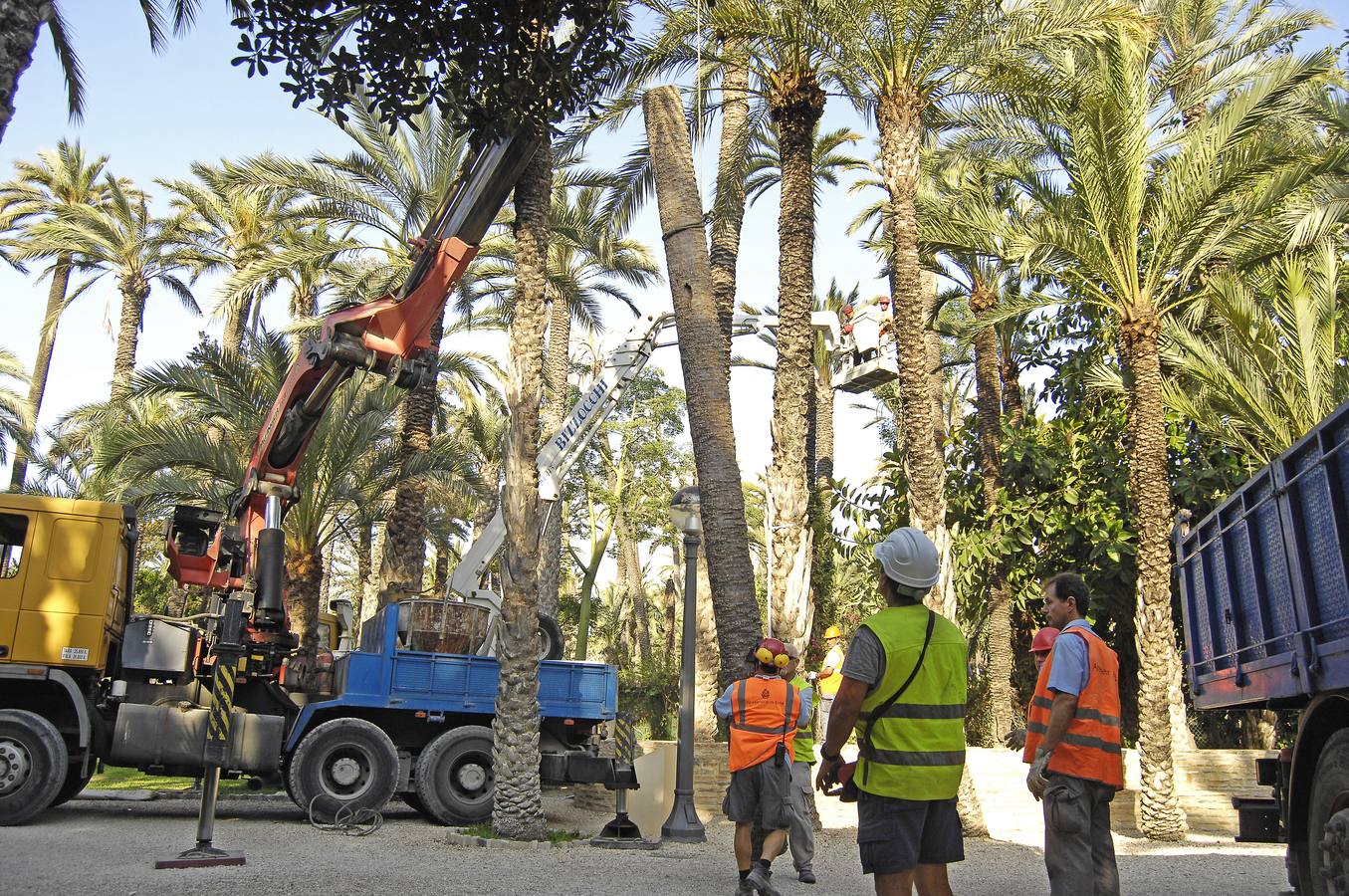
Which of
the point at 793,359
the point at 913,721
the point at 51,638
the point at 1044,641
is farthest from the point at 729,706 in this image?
the point at 793,359

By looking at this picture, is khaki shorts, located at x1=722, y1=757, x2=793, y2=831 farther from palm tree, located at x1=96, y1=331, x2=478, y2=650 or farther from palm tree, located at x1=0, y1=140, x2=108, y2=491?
palm tree, located at x1=0, y1=140, x2=108, y2=491

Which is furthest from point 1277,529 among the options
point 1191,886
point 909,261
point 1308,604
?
point 909,261

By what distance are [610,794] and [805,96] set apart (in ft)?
31.5

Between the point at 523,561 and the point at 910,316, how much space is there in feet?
19.1

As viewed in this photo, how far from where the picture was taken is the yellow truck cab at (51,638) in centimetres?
1109

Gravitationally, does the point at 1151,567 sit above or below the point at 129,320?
below

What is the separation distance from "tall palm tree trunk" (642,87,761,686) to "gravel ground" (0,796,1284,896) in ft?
7.79

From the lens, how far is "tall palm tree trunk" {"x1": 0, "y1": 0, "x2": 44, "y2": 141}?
7.02m

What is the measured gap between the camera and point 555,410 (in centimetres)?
2550

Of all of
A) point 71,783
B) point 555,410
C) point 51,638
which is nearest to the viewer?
point 51,638

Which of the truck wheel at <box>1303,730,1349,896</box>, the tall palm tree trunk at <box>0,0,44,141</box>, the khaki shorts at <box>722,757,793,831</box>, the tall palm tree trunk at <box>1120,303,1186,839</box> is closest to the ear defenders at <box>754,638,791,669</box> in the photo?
the khaki shorts at <box>722,757,793,831</box>

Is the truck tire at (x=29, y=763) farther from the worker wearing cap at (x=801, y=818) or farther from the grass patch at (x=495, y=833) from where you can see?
the worker wearing cap at (x=801, y=818)

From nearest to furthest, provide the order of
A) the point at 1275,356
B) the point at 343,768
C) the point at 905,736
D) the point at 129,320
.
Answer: the point at 905,736 → the point at 343,768 → the point at 1275,356 → the point at 129,320

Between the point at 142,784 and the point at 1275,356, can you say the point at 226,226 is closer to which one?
the point at 142,784
